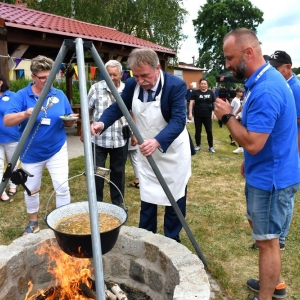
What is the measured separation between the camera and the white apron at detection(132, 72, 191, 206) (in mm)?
2668

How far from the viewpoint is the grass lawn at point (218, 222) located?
9.68 feet

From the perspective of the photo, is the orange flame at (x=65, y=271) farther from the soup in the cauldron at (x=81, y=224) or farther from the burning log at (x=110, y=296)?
the soup in the cauldron at (x=81, y=224)

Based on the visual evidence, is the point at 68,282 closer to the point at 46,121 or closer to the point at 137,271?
the point at 137,271

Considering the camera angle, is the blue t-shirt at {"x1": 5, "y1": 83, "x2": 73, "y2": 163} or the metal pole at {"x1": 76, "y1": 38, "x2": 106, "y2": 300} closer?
the metal pole at {"x1": 76, "y1": 38, "x2": 106, "y2": 300}

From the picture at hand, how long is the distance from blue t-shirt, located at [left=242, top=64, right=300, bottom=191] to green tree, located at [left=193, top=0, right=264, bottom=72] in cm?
3833

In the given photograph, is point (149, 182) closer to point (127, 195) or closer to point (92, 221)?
point (92, 221)

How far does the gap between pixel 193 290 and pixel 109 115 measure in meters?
1.56

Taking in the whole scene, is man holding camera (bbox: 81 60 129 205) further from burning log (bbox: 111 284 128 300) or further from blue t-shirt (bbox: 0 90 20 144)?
burning log (bbox: 111 284 128 300)

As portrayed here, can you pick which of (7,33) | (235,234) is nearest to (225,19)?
(7,33)

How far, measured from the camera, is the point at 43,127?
3078 mm

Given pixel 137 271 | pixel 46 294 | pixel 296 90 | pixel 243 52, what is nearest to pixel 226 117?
pixel 243 52

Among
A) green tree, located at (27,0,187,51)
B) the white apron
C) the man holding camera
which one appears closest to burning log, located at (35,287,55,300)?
the white apron

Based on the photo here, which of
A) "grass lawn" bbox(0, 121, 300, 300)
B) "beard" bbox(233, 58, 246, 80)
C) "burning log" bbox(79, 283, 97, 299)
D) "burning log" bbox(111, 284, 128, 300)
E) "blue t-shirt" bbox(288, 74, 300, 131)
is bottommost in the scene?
"grass lawn" bbox(0, 121, 300, 300)

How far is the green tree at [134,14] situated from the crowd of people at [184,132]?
14.1 metres
